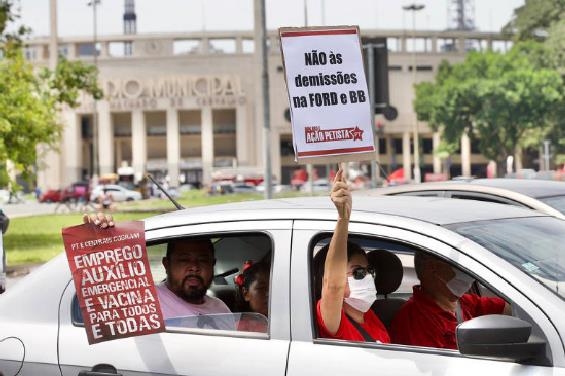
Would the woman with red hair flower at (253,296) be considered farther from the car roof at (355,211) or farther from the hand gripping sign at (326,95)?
the hand gripping sign at (326,95)

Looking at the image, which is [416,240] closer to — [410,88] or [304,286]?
[304,286]

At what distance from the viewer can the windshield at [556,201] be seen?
29.8ft

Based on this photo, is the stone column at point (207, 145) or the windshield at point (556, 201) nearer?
the windshield at point (556, 201)

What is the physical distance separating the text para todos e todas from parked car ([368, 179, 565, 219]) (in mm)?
4522

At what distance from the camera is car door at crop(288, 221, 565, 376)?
12.1 ft

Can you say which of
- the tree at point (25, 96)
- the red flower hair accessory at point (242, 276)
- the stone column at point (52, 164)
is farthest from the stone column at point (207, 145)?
the red flower hair accessory at point (242, 276)

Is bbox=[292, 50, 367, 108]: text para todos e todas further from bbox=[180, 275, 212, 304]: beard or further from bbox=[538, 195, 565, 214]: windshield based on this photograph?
bbox=[538, 195, 565, 214]: windshield

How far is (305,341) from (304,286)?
20 cm

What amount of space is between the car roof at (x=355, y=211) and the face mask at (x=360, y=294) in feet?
0.83

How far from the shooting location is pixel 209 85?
118 m

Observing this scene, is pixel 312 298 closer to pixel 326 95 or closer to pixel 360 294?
pixel 360 294

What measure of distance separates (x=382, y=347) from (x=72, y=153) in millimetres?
121161

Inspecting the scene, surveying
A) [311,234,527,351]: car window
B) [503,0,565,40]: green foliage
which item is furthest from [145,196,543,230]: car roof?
[503,0,565,40]: green foliage

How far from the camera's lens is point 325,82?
15.0 feet
